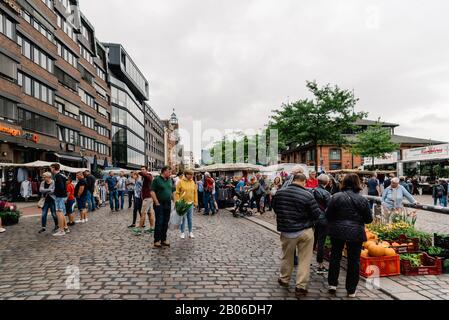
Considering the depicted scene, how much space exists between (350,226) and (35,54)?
3447 cm

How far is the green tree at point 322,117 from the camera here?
1294 inches

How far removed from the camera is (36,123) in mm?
31703

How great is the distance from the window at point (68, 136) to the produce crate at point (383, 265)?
37745mm

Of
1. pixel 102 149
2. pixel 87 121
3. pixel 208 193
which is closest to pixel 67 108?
pixel 87 121

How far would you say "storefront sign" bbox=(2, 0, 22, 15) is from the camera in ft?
84.0

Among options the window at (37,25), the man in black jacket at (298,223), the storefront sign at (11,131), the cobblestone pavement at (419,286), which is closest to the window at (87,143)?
the window at (37,25)

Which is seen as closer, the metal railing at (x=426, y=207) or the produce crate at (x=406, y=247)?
the metal railing at (x=426, y=207)

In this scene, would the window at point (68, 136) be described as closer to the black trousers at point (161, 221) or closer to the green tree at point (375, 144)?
the green tree at point (375, 144)

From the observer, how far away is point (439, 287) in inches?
204

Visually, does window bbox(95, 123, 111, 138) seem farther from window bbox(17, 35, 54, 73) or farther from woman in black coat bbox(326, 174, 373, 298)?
woman in black coat bbox(326, 174, 373, 298)

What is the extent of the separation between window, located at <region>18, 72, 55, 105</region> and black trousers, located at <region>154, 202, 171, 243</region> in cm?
2710

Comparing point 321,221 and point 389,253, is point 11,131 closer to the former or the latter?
point 321,221

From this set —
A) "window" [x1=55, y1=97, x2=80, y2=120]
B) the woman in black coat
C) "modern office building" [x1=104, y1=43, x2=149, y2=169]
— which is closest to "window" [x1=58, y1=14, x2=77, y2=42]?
"window" [x1=55, y1=97, x2=80, y2=120]
